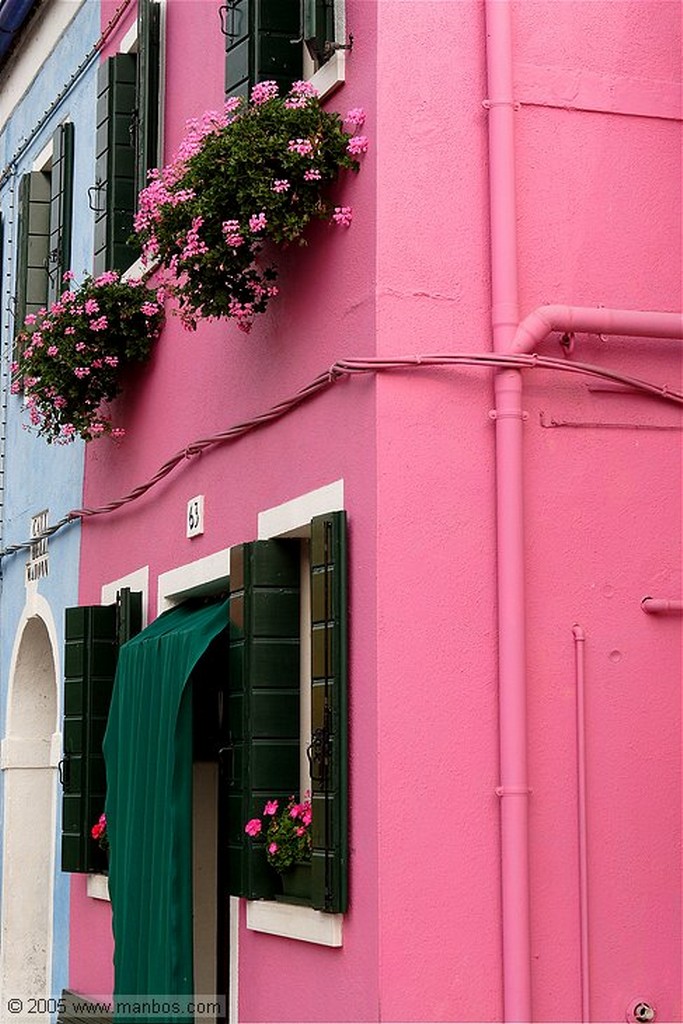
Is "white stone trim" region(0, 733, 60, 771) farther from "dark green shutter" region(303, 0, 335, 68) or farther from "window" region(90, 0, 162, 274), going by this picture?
"dark green shutter" region(303, 0, 335, 68)

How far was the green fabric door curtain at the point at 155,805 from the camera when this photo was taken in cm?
848

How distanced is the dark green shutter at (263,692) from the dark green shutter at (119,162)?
11.4 ft

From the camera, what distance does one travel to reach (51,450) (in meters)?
13.0

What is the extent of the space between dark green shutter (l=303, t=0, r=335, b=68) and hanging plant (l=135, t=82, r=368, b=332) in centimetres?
16

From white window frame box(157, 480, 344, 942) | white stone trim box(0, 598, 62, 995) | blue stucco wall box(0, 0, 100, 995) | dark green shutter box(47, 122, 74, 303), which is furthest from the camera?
white stone trim box(0, 598, 62, 995)

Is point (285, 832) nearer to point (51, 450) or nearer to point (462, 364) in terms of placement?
point (462, 364)

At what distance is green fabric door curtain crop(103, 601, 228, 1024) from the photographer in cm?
848

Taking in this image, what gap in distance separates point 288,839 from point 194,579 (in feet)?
6.44

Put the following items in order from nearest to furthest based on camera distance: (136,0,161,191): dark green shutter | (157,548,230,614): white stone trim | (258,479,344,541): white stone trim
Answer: (258,479,344,541): white stone trim
(157,548,230,614): white stone trim
(136,0,161,191): dark green shutter

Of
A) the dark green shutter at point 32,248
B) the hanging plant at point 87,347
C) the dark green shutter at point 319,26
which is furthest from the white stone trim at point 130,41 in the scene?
the dark green shutter at point 319,26

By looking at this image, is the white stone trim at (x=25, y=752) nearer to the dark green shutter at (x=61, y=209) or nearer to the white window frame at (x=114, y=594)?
the white window frame at (x=114, y=594)

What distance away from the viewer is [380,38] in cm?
746

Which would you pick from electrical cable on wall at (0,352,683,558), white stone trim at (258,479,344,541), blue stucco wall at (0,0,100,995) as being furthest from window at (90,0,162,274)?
electrical cable on wall at (0,352,683,558)

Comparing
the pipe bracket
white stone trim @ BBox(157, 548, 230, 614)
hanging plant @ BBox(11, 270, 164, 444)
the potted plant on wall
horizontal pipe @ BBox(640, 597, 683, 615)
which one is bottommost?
the potted plant on wall
